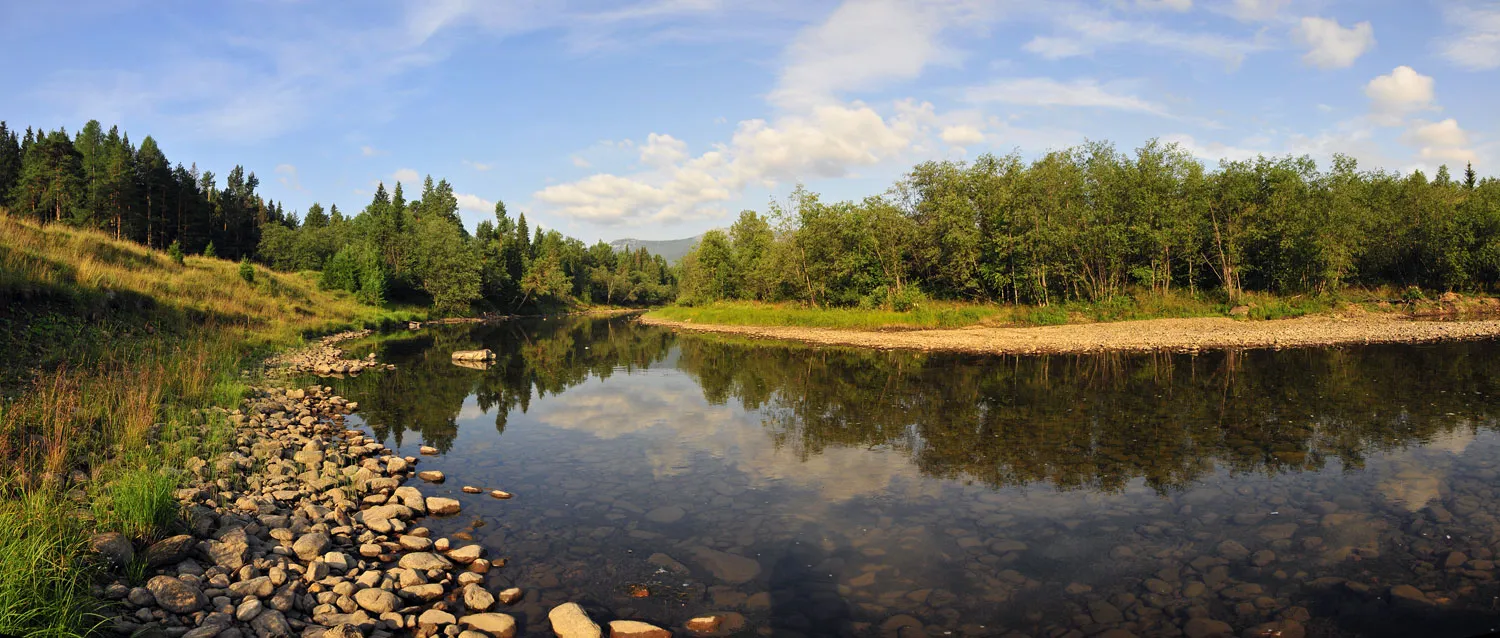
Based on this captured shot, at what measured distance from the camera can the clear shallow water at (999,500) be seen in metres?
7.52

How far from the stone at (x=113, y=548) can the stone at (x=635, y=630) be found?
478cm

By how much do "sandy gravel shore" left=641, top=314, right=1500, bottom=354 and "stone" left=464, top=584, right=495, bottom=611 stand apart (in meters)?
30.5

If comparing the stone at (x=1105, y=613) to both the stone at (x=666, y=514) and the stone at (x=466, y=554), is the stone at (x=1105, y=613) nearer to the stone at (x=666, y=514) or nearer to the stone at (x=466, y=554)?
the stone at (x=666, y=514)

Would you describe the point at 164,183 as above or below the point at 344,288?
above

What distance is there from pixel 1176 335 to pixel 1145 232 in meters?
13.7

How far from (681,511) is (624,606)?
131 inches

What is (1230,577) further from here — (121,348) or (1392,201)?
(1392,201)

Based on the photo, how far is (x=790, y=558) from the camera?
888cm

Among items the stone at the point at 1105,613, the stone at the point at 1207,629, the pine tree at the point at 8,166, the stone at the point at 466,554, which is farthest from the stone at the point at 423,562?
the pine tree at the point at 8,166

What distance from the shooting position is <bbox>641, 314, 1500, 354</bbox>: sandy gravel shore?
109ft

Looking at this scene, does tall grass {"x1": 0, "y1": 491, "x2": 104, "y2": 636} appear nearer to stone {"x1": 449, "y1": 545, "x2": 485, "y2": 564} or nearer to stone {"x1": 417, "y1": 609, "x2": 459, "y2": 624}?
stone {"x1": 417, "y1": 609, "x2": 459, "y2": 624}

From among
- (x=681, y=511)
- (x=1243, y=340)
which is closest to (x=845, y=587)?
(x=681, y=511)

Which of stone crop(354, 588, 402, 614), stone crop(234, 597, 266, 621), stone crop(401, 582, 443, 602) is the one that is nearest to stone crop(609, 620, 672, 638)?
stone crop(401, 582, 443, 602)

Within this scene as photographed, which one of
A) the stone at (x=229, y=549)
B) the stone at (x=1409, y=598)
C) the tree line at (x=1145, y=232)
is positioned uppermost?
the tree line at (x=1145, y=232)
